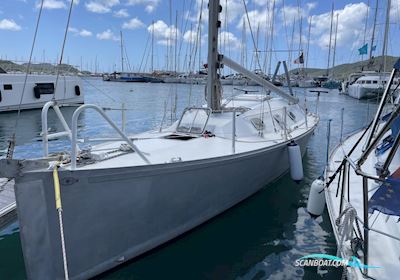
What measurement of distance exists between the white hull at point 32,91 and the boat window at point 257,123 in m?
15.4

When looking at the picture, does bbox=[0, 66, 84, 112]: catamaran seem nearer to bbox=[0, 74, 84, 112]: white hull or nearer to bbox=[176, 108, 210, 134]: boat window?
bbox=[0, 74, 84, 112]: white hull

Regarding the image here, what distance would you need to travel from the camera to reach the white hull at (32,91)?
25.1m

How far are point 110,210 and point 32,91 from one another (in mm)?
25658

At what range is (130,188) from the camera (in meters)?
5.42

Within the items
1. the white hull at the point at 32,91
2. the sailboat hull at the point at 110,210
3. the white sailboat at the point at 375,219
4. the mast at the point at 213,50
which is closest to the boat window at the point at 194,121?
the mast at the point at 213,50

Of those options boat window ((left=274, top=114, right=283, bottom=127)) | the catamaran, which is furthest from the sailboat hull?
the catamaran

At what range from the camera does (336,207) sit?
20.1 feet

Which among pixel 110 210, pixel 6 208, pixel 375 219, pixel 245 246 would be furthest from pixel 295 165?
pixel 6 208

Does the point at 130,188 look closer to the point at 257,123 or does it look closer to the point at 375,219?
the point at 375,219

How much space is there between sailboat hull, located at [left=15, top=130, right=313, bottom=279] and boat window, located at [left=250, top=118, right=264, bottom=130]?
2.71 metres

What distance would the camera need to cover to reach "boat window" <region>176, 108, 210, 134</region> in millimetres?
8898

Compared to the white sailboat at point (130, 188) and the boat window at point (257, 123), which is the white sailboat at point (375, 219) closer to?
the white sailboat at point (130, 188)

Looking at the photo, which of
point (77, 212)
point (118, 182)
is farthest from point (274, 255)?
point (77, 212)

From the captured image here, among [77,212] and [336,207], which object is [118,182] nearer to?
[77,212]
